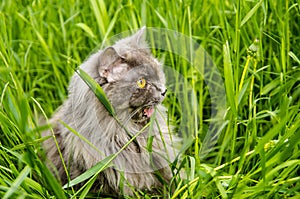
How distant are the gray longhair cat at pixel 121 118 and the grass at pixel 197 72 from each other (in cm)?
13

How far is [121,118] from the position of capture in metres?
1.86

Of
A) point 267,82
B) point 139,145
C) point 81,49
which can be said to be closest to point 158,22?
point 81,49

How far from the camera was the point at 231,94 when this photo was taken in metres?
1.67

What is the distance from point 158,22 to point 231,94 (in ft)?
3.39

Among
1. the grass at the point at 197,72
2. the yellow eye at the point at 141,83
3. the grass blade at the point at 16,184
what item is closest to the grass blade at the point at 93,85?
the grass at the point at 197,72

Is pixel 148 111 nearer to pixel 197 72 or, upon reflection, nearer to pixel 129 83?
pixel 129 83

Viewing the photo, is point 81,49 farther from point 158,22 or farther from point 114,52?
point 114,52

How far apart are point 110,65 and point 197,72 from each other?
2.58ft

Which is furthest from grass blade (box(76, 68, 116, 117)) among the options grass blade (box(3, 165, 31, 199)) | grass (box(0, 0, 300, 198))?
grass blade (box(3, 165, 31, 199))

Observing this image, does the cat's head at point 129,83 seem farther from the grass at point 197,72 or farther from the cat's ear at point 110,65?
the grass at point 197,72

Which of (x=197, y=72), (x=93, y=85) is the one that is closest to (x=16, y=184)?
(x=93, y=85)

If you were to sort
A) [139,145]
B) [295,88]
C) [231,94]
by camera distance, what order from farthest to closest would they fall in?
[295,88] < [139,145] < [231,94]

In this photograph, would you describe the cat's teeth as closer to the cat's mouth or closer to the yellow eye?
the cat's mouth

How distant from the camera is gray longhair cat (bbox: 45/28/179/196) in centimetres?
183
